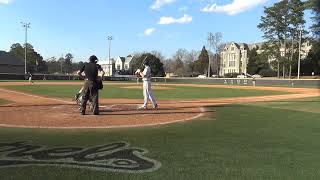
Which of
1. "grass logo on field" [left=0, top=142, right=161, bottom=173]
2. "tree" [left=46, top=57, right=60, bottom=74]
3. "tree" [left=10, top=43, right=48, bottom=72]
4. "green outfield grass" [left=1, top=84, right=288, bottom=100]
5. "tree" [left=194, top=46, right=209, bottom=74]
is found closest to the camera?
"grass logo on field" [left=0, top=142, right=161, bottom=173]

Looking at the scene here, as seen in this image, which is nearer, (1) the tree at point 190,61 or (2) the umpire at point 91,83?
(2) the umpire at point 91,83

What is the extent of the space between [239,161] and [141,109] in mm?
9222

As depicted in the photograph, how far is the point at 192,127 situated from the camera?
11078mm

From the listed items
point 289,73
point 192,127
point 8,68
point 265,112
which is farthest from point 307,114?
point 8,68

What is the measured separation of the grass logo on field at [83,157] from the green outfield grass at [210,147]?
0.75 ft

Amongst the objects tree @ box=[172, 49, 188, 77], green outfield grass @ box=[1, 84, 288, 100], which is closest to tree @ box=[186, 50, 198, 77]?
tree @ box=[172, 49, 188, 77]

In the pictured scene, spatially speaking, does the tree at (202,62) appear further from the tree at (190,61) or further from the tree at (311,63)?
the tree at (311,63)

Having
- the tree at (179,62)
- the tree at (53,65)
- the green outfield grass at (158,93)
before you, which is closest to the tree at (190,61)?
the tree at (179,62)

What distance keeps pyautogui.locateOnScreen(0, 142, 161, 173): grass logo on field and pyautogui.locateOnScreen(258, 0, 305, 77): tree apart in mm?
90383

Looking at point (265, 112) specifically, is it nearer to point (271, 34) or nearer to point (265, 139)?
point (265, 139)

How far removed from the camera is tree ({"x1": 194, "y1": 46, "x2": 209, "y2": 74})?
143163mm

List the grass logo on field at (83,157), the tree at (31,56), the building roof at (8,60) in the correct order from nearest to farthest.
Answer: the grass logo on field at (83,157) → the building roof at (8,60) → the tree at (31,56)

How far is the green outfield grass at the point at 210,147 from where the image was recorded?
600cm

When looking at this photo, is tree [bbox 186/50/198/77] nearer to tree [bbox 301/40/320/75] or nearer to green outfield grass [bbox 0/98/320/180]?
tree [bbox 301/40/320/75]
